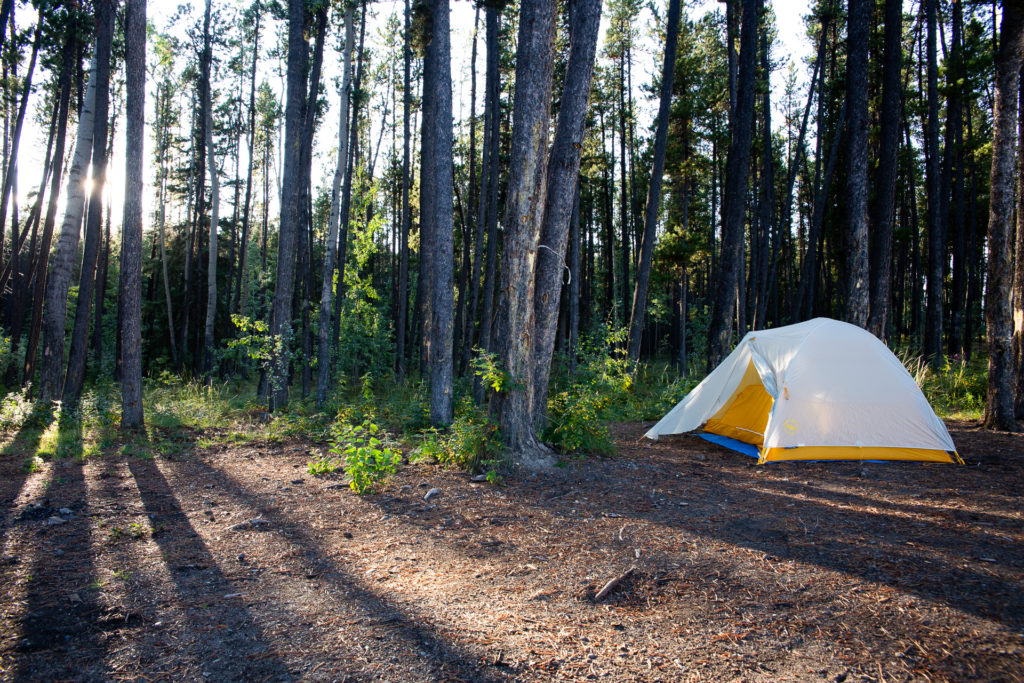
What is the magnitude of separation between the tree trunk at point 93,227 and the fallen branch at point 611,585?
988 centimetres

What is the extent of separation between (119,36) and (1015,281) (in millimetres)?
19141

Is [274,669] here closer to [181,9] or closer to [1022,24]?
[1022,24]

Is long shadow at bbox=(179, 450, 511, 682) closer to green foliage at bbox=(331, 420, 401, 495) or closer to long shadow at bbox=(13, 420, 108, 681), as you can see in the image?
green foliage at bbox=(331, 420, 401, 495)

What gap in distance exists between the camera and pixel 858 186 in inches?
366

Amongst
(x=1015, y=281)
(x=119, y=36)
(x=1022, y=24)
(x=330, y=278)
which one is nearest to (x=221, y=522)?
(x=330, y=278)

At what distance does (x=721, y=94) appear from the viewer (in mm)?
19328

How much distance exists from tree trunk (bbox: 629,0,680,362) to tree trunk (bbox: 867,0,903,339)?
4.20 meters

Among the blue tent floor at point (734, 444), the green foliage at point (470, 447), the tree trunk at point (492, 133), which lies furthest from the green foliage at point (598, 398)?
the tree trunk at point (492, 133)

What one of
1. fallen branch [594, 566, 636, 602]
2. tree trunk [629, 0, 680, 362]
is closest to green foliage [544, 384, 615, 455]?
fallen branch [594, 566, 636, 602]

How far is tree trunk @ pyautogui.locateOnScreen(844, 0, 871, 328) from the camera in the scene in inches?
367

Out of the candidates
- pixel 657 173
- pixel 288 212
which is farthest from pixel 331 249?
pixel 657 173

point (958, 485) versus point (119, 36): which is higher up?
point (119, 36)

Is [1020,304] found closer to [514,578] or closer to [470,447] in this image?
[470,447]

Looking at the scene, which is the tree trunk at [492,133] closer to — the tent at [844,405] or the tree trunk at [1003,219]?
the tent at [844,405]
